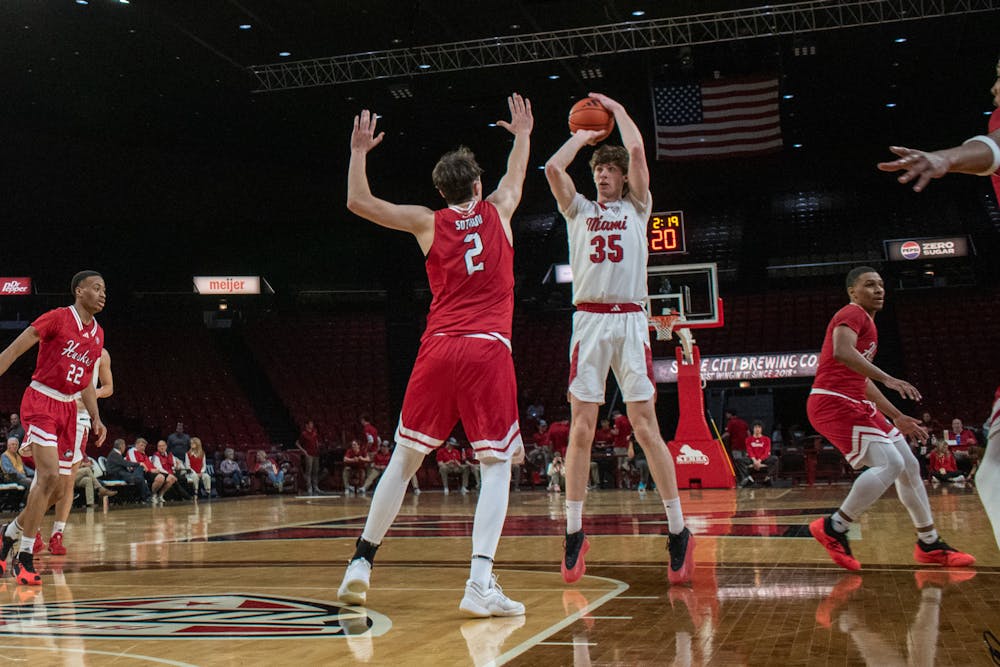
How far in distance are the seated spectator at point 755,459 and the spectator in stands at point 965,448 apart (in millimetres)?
3045

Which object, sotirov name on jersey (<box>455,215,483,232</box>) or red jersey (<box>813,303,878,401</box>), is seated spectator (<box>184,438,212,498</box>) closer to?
red jersey (<box>813,303,878,401</box>)

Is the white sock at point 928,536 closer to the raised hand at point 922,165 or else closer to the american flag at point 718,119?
the raised hand at point 922,165

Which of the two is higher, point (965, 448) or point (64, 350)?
point (64, 350)

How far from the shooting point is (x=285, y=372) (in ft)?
81.4

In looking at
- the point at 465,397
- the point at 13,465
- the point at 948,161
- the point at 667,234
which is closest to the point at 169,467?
the point at 13,465

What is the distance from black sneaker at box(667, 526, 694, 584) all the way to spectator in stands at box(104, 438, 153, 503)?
13552 millimetres

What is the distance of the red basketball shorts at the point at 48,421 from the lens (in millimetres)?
6109

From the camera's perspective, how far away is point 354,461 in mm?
19172

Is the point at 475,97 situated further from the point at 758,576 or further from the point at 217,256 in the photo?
→ the point at 758,576

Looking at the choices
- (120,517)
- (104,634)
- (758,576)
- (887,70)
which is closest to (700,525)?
(758,576)

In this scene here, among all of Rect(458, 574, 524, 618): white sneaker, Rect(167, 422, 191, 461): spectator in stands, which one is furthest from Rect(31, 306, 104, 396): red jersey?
Rect(167, 422, 191, 461): spectator in stands

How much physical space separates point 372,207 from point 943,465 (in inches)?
552

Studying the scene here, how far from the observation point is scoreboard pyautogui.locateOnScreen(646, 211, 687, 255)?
52.6ft

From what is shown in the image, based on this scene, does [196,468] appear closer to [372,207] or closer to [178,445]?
[178,445]
